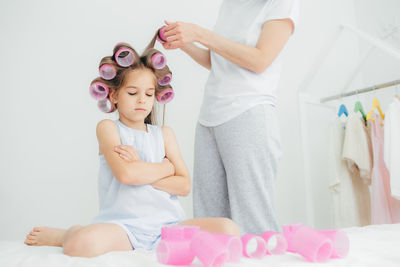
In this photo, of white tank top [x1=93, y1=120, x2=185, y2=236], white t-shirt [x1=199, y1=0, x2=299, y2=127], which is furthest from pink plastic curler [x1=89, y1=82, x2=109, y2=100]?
white t-shirt [x1=199, y1=0, x2=299, y2=127]

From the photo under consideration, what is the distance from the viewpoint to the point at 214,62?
4.51 ft

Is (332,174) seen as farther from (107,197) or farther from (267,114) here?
(107,197)

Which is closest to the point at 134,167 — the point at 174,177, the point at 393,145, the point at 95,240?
the point at 174,177

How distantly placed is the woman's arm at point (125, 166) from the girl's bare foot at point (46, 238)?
0.93ft

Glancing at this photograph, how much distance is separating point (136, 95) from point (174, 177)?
1.00 feet

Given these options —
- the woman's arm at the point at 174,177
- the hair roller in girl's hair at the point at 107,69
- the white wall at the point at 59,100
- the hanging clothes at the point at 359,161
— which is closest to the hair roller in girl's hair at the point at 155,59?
the hair roller in girl's hair at the point at 107,69

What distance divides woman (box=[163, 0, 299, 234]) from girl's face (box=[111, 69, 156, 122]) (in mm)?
148

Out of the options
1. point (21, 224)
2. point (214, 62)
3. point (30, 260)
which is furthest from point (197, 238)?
point (21, 224)

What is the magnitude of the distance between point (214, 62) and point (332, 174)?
1070 millimetres

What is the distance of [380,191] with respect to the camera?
6.03 ft

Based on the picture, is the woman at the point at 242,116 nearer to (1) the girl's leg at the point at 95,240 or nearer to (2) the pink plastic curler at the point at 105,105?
(2) the pink plastic curler at the point at 105,105

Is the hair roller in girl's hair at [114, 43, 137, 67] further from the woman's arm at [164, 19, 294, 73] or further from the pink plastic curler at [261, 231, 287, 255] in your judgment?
the pink plastic curler at [261, 231, 287, 255]

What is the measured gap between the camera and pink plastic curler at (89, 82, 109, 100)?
3.87ft

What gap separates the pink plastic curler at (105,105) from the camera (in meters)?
1.26
